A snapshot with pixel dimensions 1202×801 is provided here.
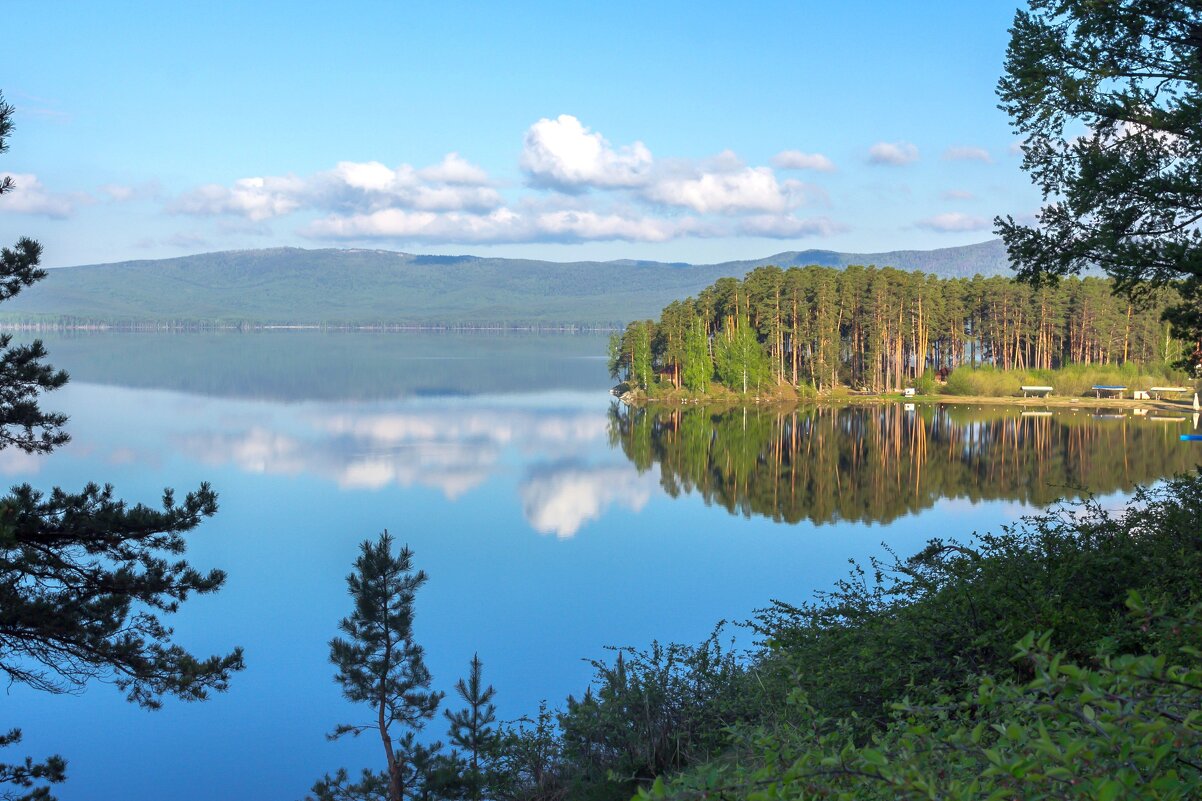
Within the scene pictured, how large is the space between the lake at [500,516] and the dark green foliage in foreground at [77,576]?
4.60 metres

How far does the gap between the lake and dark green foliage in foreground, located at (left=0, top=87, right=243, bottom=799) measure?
4603 mm

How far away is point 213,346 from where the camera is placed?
181m

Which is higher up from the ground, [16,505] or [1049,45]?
[1049,45]

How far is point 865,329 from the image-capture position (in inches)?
3162

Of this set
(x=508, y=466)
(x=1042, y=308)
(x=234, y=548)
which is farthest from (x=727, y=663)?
(x=1042, y=308)

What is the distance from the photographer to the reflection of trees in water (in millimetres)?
36969

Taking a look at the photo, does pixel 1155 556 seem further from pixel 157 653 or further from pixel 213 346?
pixel 213 346

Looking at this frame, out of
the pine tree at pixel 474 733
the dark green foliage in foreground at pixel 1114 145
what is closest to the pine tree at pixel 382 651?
the pine tree at pixel 474 733

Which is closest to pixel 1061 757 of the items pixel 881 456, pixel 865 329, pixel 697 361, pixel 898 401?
pixel 881 456

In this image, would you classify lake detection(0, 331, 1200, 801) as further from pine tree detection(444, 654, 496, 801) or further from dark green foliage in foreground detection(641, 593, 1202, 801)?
dark green foliage in foreground detection(641, 593, 1202, 801)

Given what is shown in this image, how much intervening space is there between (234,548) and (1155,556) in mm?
26604

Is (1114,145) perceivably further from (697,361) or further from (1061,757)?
(697,361)

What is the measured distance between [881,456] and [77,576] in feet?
129

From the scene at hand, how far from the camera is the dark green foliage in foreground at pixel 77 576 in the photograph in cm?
1106
